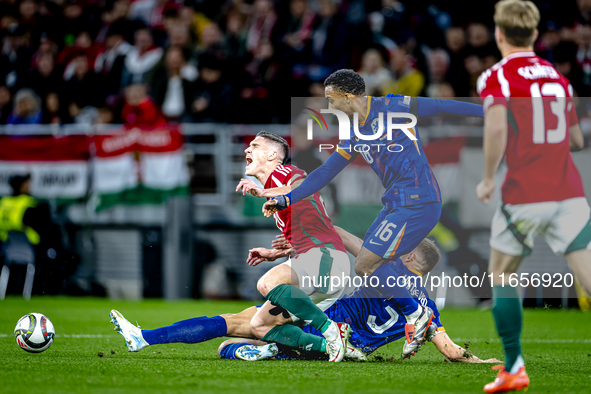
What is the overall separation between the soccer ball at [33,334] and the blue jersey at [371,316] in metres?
1.95

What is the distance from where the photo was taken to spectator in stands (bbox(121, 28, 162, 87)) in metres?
12.4

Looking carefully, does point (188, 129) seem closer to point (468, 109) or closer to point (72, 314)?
point (72, 314)

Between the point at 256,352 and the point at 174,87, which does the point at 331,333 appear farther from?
the point at 174,87

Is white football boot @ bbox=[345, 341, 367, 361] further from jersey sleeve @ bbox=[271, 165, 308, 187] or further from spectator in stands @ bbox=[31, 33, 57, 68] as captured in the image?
spectator in stands @ bbox=[31, 33, 57, 68]

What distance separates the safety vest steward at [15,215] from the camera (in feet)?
35.1

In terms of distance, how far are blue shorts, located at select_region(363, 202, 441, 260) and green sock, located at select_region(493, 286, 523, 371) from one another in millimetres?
1509

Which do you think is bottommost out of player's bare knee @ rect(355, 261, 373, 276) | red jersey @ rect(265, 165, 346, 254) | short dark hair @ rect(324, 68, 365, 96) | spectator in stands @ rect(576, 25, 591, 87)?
player's bare knee @ rect(355, 261, 373, 276)

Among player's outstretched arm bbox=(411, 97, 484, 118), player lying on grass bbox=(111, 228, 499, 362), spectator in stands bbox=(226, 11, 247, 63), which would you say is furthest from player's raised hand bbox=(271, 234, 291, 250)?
spectator in stands bbox=(226, 11, 247, 63)

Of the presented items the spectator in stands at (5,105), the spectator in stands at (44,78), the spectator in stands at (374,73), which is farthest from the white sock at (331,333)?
the spectator in stands at (5,105)

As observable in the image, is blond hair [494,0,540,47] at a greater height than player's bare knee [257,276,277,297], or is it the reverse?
blond hair [494,0,540,47]

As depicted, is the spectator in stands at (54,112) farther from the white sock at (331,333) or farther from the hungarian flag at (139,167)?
the white sock at (331,333)

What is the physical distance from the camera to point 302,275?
5.32 metres

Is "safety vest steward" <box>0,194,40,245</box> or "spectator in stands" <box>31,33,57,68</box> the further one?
"spectator in stands" <box>31,33,57,68</box>

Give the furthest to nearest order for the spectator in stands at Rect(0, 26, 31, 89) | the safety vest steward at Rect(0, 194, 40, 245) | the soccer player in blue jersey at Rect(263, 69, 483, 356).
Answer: the spectator in stands at Rect(0, 26, 31, 89) < the safety vest steward at Rect(0, 194, 40, 245) < the soccer player in blue jersey at Rect(263, 69, 483, 356)
